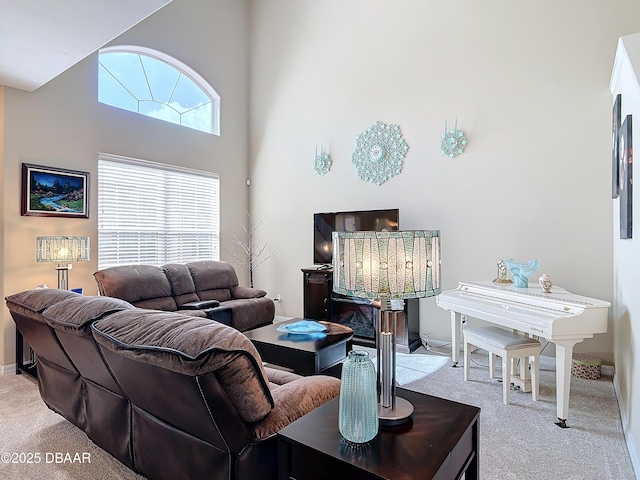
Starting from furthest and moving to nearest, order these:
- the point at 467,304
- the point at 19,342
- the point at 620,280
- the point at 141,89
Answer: the point at 141,89 < the point at 19,342 < the point at 467,304 < the point at 620,280

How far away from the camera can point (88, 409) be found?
6.88ft

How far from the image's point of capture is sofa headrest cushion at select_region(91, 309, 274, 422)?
49.1 inches

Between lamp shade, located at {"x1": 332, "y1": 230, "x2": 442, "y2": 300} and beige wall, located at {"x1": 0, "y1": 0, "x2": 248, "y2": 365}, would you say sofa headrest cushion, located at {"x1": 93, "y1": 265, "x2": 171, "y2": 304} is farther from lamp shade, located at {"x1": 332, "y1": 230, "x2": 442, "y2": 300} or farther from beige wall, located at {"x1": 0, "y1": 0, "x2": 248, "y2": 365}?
lamp shade, located at {"x1": 332, "y1": 230, "x2": 442, "y2": 300}

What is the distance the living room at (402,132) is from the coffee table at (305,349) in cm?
177

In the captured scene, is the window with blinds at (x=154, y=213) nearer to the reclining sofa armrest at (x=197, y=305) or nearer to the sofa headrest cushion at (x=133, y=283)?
the sofa headrest cushion at (x=133, y=283)

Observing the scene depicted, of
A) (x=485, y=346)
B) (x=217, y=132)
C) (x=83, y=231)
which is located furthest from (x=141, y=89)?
(x=485, y=346)

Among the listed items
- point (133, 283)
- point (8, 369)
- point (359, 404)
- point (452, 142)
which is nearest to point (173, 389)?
point (359, 404)

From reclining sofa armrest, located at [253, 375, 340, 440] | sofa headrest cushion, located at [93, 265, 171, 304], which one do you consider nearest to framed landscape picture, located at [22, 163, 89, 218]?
sofa headrest cushion, located at [93, 265, 171, 304]

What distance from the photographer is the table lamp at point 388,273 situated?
1233mm

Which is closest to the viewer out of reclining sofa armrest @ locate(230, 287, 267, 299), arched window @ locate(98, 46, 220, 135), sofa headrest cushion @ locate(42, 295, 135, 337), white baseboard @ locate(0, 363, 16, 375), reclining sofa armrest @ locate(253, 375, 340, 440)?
reclining sofa armrest @ locate(253, 375, 340, 440)

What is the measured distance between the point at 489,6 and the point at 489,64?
62 centimetres

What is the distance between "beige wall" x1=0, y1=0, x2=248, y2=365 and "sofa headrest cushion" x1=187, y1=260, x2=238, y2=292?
781 mm

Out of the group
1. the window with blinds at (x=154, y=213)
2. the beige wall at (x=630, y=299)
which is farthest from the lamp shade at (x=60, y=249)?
the beige wall at (x=630, y=299)

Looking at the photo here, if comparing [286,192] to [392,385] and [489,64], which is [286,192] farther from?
[392,385]
